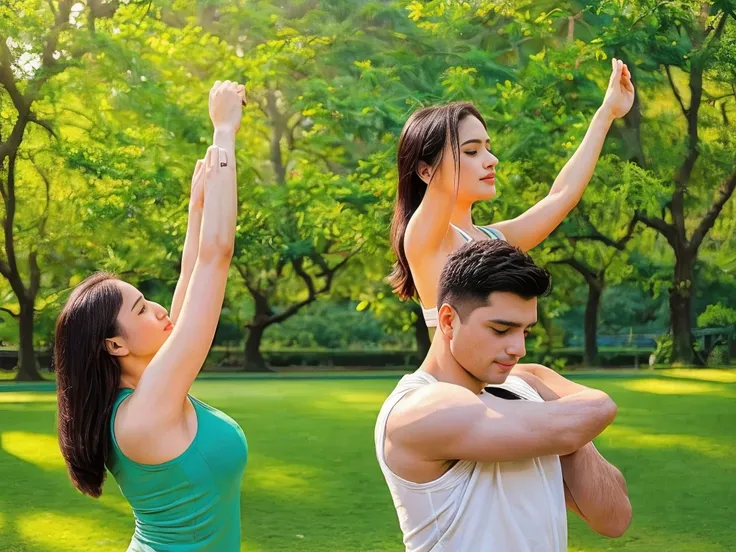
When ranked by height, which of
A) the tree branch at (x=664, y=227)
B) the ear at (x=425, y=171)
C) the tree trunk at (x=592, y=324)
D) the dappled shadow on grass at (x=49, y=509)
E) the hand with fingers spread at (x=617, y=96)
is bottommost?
the dappled shadow on grass at (x=49, y=509)

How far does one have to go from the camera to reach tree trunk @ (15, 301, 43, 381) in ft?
64.0

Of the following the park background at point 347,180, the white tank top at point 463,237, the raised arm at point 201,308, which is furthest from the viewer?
the park background at point 347,180

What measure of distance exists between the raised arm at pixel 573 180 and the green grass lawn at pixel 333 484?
127 inches

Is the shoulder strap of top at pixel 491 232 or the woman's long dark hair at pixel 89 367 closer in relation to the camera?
the woman's long dark hair at pixel 89 367

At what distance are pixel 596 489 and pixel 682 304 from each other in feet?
62.2

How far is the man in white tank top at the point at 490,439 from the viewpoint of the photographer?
1522 millimetres

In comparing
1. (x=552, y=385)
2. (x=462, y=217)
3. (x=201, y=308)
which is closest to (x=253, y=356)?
(x=462, y=217)

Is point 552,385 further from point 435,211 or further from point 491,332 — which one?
point 435,211

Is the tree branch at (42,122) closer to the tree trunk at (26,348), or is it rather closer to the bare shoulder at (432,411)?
the tree trunk at (26,348)

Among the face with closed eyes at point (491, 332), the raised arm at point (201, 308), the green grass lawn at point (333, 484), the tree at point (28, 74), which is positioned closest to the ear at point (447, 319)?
the face with closed eyes at point (491, 332)

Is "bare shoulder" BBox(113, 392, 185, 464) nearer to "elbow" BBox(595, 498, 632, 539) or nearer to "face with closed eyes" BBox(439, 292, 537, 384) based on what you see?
"face with closed eyes" BBox(439, 292, 537, 384)

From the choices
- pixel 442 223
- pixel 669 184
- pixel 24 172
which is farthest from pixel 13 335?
pixel 442 223

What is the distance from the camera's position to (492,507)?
1559 millimetres

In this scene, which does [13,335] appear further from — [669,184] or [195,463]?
[195,463]
